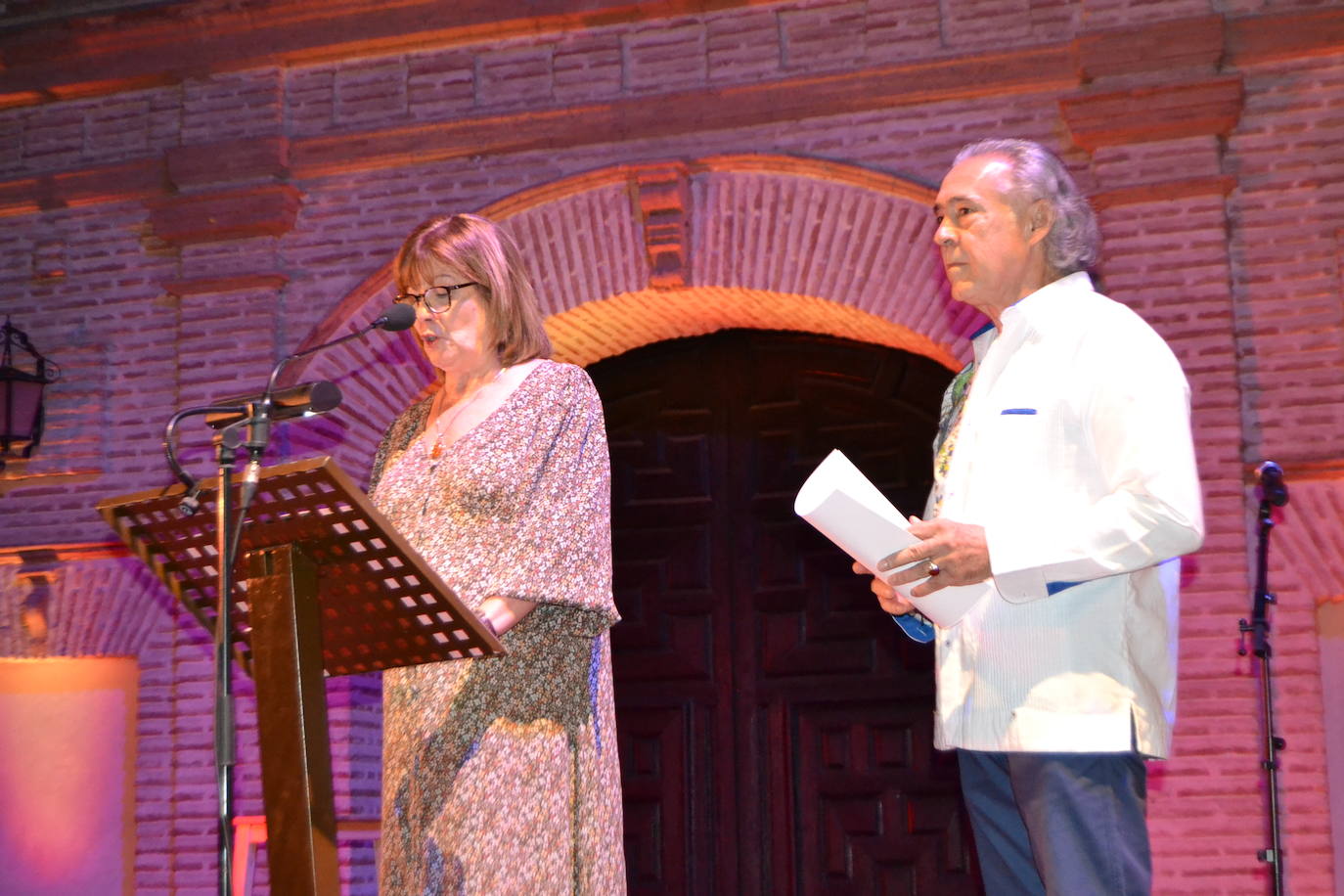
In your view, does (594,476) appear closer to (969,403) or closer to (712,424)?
(969,403)

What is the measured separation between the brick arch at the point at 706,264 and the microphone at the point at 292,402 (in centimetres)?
357

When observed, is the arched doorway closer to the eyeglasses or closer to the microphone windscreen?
the eyeglasses

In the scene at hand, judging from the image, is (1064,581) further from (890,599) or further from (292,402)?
(292,402)

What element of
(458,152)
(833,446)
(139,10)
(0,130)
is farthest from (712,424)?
(0,130)

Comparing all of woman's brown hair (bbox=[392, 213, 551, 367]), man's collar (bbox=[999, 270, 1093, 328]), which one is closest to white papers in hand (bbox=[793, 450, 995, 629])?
man's collar (bbox=[999, 270, 1093, 328])

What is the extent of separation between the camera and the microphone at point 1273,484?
4984 millimetres

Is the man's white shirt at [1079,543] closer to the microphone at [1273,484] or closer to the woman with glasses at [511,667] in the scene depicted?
the woman with glasses at [511,667]

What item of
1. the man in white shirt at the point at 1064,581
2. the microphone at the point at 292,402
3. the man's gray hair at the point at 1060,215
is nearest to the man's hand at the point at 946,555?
the man in white shirt at the point at 1064,581

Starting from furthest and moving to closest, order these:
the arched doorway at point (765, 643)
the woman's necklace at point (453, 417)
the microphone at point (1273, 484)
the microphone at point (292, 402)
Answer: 1. the arched doorway at point (765, 643)
2. the microphone at point (1273, 484)
3. the woman's necklace at point (453, 417)
4. the microphone at point (292, 402)

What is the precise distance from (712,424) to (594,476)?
3677 mm

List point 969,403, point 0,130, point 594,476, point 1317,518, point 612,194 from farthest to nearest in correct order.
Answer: point 0,130 < point 612,194 < point 1317,518 < point 594,476 < point 969,403

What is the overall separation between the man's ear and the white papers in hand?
619 mm

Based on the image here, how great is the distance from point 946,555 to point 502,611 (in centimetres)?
83

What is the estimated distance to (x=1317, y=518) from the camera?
17.5 ft
